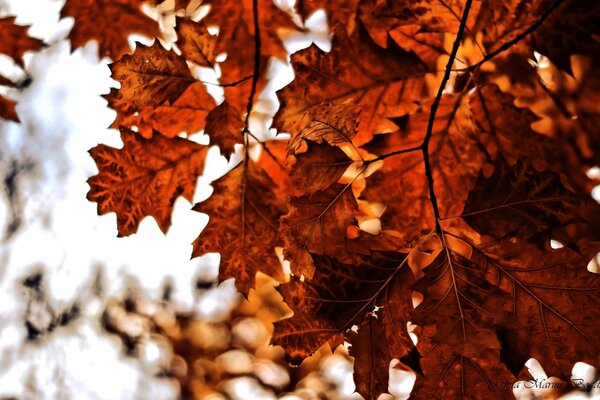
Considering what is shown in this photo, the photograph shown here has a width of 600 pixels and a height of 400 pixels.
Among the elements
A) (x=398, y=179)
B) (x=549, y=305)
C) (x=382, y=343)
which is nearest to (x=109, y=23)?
(x=398, y=179)

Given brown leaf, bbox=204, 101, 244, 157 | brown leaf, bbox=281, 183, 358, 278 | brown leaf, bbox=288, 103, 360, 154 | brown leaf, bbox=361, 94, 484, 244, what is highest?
brown leaf, bbox=288, 103, 360, 154

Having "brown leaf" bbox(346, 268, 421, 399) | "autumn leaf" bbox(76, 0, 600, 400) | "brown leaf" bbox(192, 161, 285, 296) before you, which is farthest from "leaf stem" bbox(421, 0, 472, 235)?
"brown leaf" bbox(192, 161, 285, 296)

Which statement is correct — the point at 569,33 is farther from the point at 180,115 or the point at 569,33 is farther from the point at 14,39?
the point at 14,39

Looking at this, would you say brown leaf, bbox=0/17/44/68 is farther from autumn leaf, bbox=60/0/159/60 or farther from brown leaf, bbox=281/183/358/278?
brown leaf, bbox=281/183/358/278

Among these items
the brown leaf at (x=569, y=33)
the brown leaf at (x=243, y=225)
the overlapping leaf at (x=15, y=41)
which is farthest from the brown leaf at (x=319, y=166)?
the overlapping leaf at (x=15, y=41)

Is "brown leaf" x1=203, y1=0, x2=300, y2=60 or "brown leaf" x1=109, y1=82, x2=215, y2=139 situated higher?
"brown leaf" x1=203, y1=0, x2=300, y2=60
